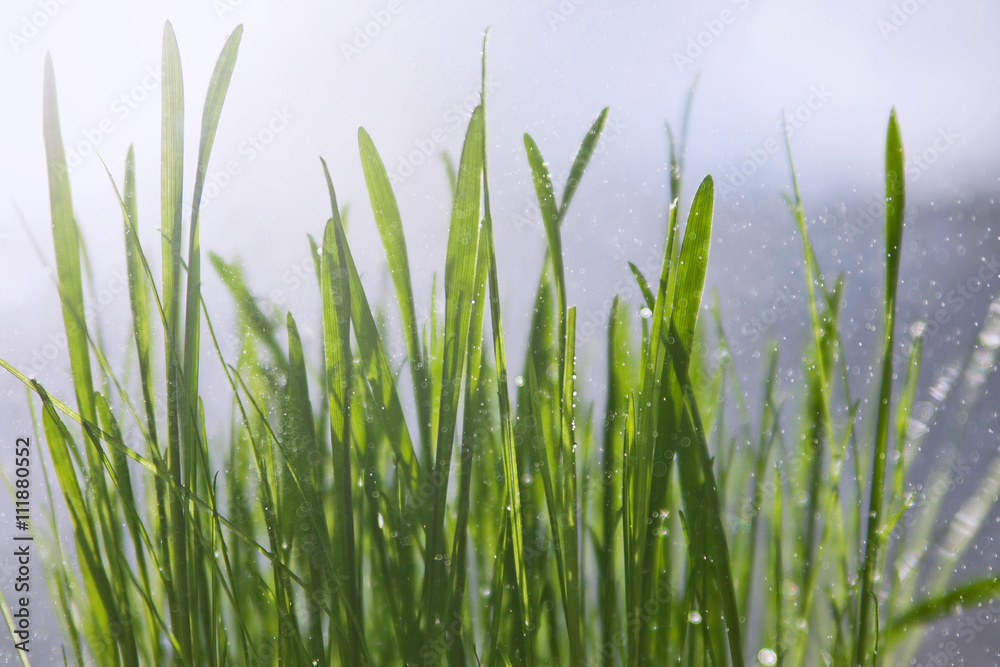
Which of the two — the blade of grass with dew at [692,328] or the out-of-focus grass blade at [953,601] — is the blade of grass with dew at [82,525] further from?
the out-of-focus grass blade at [953,601]

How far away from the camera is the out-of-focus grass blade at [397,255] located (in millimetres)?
452

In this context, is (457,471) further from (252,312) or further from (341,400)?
(252,312)

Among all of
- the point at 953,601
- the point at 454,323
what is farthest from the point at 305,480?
the point at 953,601

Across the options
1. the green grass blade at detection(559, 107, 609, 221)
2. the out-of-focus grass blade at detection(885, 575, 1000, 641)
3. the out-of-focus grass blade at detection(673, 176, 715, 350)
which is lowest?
the out-of-focus grass blade at detection(885, 575, 1000, 641)

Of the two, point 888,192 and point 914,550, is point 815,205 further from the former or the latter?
point 914,550

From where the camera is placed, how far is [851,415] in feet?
1.86

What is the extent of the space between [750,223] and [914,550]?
1.56 feet

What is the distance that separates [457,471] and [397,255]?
199 mm

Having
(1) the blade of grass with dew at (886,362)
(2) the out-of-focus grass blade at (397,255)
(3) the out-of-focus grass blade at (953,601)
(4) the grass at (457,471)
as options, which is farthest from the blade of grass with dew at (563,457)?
(3) the out-of-focus grass blade at (953,601)

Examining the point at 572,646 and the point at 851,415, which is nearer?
the point at 572,646

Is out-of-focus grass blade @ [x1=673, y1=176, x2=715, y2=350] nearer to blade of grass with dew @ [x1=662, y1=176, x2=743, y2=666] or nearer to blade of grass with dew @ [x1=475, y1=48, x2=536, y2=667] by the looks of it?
blade of grass with dew @ [x1=662, y1=176, x2=743, y2=666]

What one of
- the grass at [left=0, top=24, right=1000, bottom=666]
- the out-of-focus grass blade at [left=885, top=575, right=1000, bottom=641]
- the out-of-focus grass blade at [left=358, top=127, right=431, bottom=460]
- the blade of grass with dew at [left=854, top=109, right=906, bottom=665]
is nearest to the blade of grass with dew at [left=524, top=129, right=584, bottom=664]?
the grass at [left=0, top=24, right=1000, bottom=666]

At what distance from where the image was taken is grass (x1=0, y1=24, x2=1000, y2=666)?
0.44 m

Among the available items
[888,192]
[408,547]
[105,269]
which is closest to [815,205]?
[888,192]
